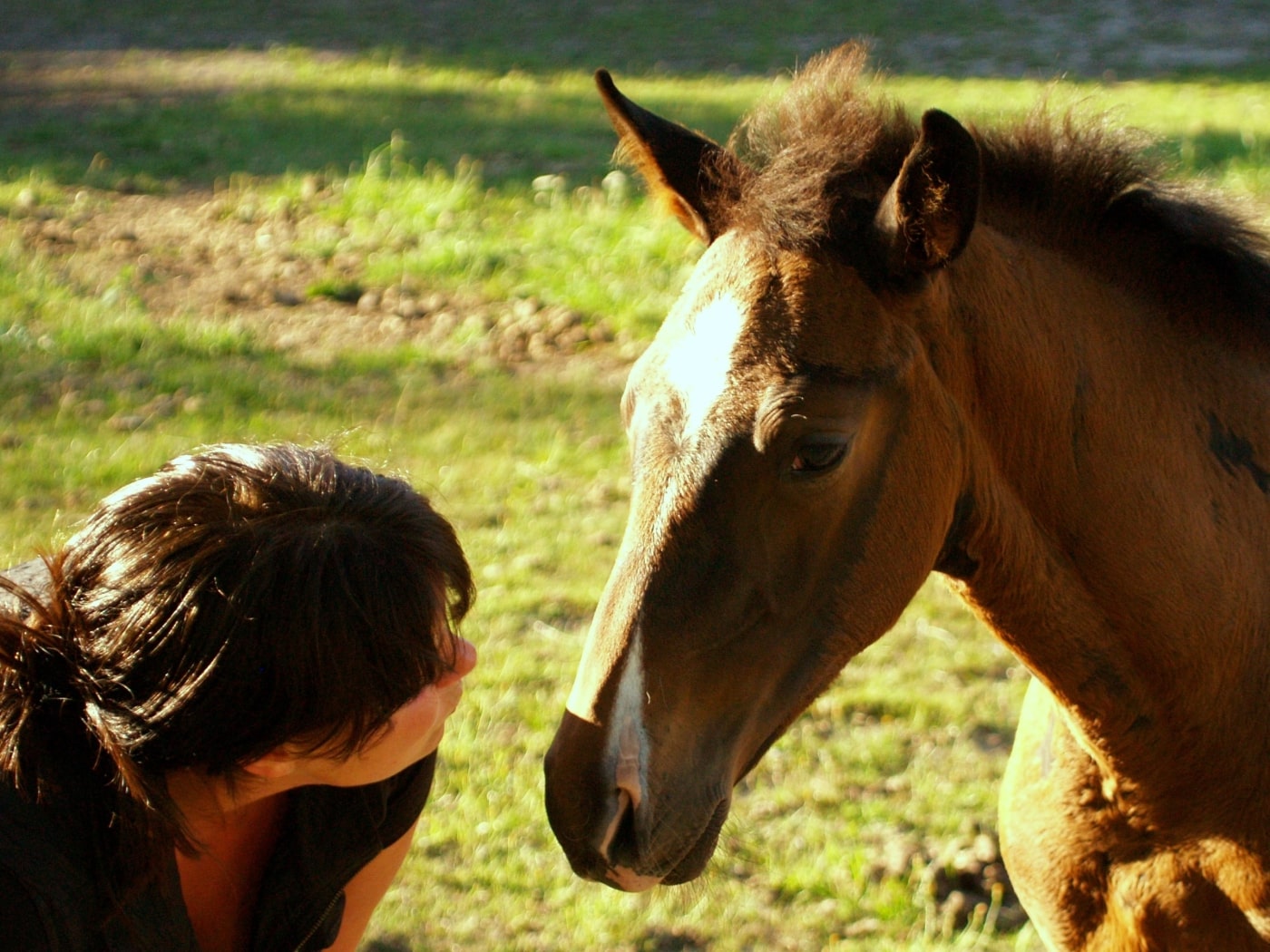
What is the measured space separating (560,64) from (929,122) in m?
11.2

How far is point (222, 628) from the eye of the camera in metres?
1.76

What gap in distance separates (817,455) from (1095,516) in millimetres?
474

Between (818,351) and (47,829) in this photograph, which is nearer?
(47,829)

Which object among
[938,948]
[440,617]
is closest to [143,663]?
[440,617]

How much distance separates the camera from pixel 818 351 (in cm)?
191

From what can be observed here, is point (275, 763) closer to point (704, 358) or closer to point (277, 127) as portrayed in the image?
point (704, 358)

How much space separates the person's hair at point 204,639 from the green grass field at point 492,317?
49 centimetres

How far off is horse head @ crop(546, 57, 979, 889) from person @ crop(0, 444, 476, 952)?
28 centimetres

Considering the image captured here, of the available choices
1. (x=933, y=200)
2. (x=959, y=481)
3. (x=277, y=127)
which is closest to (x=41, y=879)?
(x=959, y=481)

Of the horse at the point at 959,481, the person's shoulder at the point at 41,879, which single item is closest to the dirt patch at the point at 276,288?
the horse at the point at 959,481

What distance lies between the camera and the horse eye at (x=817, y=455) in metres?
1.88

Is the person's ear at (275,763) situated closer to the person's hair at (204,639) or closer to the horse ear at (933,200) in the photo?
the person's hair at (204,639)

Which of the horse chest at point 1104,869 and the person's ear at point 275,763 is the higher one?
the person's ear at point 275,763

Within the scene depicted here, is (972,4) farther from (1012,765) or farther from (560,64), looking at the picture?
(1012,765)
